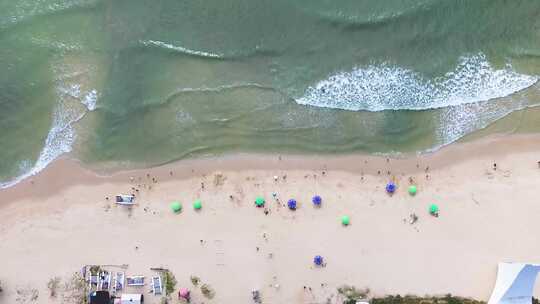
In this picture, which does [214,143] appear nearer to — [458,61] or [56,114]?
[56,114]

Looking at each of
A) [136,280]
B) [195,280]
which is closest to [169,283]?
[195,280]

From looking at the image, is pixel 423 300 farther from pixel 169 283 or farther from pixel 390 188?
pixel 169 283

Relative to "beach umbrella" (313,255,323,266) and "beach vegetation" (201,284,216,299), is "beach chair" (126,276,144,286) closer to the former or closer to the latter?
"beach vegetation" (201,284,216,299)

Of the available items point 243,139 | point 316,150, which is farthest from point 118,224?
point 316,150

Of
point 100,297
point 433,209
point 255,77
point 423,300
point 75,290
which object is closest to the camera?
point 423,300

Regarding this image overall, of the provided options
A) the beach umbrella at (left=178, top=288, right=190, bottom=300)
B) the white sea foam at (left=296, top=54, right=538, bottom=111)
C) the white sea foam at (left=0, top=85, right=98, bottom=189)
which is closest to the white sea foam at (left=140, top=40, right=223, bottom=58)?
the white sea foam at (left=0, top=85, right=98, bottom=189)
